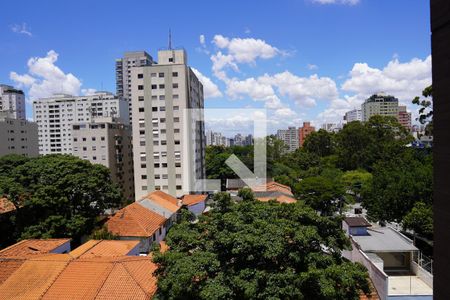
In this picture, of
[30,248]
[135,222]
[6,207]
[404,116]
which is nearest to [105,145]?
[6,207]

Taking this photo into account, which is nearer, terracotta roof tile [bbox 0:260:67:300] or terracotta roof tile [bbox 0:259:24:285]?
terracotta roof tile [bbox 0:260:67:300]

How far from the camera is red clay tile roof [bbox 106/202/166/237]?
16.5 metres

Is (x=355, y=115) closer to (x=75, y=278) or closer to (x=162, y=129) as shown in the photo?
(x=162, y=129)

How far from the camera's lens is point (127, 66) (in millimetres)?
78688

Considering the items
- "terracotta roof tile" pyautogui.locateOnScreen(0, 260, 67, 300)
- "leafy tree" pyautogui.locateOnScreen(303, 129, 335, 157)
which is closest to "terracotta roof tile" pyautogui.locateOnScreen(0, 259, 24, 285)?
"terracotta roof tile" pyautogui.locateOnScreen(0, 260, 67, 300)

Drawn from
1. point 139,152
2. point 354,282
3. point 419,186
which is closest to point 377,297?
point 354,282

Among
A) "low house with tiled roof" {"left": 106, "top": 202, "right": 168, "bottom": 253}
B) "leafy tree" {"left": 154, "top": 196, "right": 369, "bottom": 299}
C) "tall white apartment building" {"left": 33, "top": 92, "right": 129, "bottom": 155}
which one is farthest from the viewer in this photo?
"tall white apartment building" {"left": 33, "top": 92, "right": 129, "bottom": 155}

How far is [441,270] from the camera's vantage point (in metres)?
2.34

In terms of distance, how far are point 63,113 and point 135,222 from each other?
2057 inches

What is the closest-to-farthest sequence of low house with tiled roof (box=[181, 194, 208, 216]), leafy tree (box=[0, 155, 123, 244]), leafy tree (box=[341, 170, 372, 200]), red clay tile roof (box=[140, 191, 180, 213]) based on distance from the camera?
leafy tree (box=[0, 155, 123, 244])
red clay tile roof (box=[140, 191, 180, 213])
low house with tiled roof (box=[181, 194, 208, 216])
leafy tree (box=[341, 170, 372, 200])

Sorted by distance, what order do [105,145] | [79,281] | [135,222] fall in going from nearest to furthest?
[79,281] < [135,222] < [105,145]

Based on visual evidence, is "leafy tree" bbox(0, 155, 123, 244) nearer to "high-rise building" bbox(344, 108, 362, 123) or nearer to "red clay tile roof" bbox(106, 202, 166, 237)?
"red clay tile roof" bbox(106, 202, 166, 237)

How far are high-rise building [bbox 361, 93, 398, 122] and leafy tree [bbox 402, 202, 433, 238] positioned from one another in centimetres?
6100

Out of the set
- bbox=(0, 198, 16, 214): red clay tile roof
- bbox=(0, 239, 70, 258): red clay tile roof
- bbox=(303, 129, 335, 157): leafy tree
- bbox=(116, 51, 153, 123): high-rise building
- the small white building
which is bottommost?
the small white building
